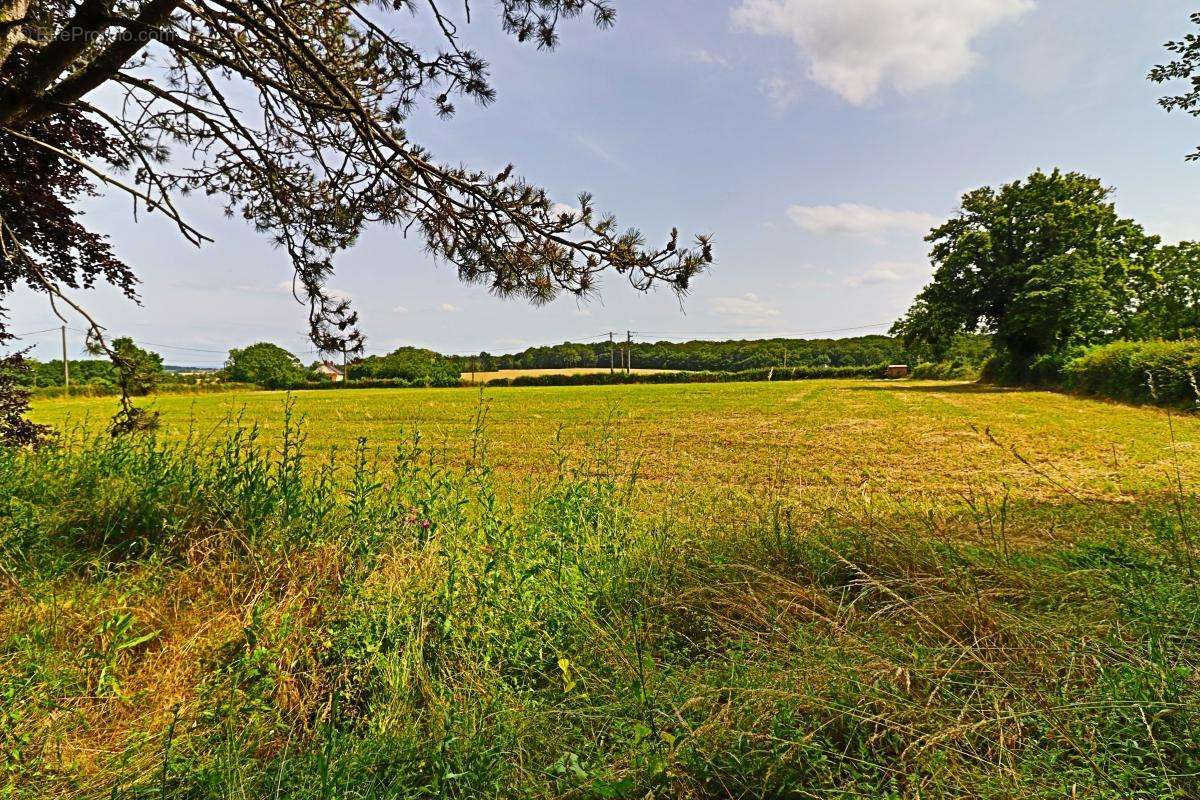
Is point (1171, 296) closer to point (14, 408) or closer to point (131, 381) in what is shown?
point (131, 381)

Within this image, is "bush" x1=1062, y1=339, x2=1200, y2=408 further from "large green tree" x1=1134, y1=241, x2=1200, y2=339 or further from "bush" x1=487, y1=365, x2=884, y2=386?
"bush" x1=487, y1=365, x2=884, y2=386

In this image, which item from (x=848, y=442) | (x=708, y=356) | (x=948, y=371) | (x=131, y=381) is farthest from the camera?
(x=708, y=356)

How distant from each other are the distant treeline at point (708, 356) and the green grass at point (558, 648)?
62.3 meters

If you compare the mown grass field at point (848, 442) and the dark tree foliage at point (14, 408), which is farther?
the mown grass field at point (848, 442)

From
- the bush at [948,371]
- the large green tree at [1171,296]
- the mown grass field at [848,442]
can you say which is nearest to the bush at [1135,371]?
the mown grass field at [848,442]

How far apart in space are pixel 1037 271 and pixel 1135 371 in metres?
10.9

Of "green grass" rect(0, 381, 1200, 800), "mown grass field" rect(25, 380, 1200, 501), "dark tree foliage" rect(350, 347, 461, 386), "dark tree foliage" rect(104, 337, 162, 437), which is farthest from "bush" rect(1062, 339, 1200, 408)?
"dark tree foliage" rect(350, 347, 461, 386)

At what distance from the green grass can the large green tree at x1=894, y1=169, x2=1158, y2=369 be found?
2782 cm

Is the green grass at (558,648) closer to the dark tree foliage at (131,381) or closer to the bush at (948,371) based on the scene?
the dark tree foliage at (131,381)

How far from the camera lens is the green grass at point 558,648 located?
1717 millimetres

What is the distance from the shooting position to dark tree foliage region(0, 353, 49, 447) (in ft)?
12.9

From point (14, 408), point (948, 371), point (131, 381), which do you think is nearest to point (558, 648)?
point (131, 381)

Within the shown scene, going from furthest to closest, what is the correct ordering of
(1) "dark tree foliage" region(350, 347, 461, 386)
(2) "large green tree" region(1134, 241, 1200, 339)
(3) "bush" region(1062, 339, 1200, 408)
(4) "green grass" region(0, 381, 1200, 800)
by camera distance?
(1) "dark tree foliage" region(350, 347, 461, 386) < (2) "large green tree" region(1134, 241, 1200, 339) < (3) "bush" region(1062, 339, 1200, 408) < (4) "green grass" region(0, 381, 1200, 800)

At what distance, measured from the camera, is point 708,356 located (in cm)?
7544
